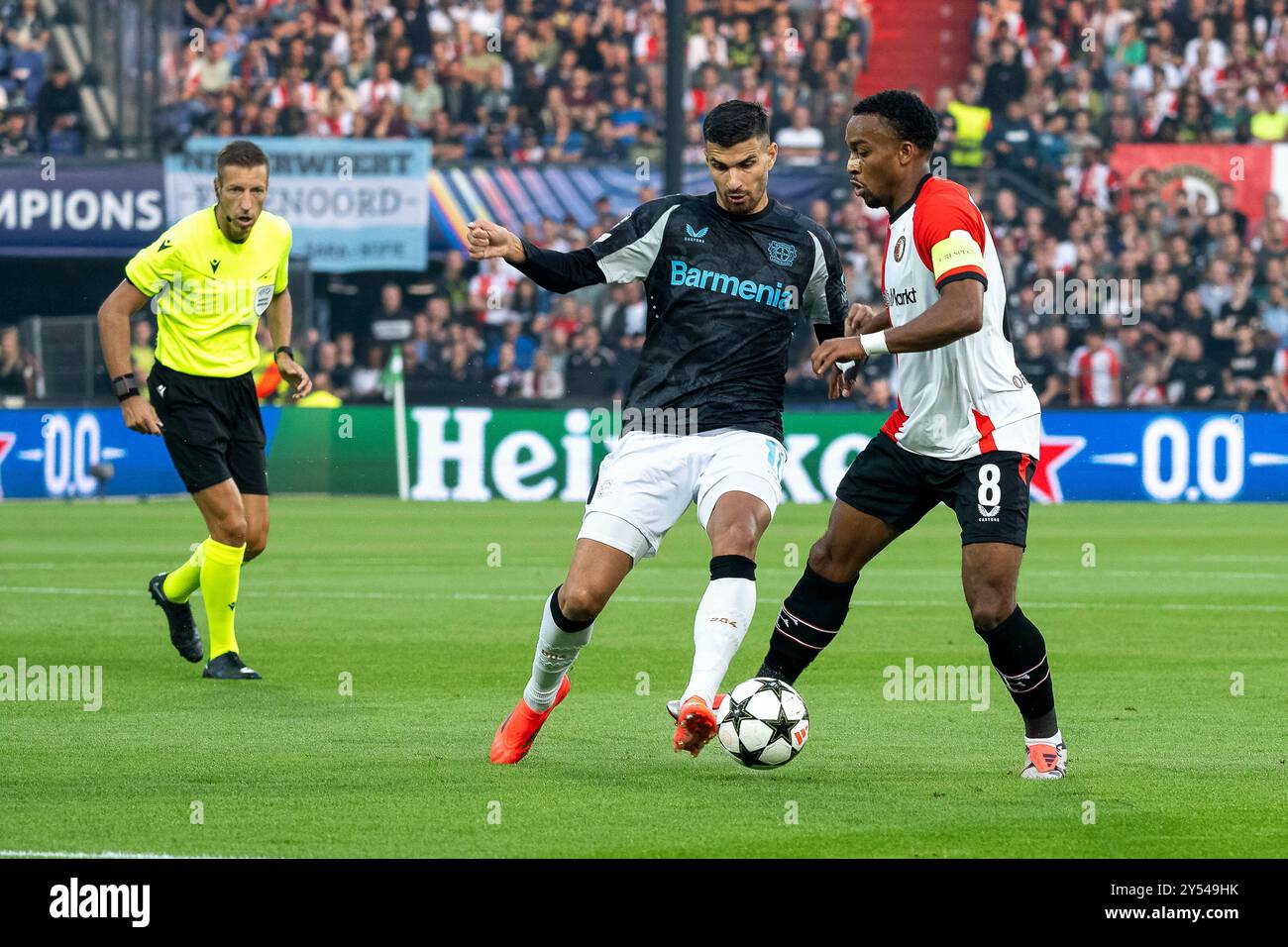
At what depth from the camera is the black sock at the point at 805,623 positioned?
7113 millimetres

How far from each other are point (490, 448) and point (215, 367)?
12623 millimetres

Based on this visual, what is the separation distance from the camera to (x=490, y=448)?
72.4ft

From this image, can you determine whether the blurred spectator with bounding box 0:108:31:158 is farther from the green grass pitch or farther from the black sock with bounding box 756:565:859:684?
the black sock with bounding box 756:565:859:684

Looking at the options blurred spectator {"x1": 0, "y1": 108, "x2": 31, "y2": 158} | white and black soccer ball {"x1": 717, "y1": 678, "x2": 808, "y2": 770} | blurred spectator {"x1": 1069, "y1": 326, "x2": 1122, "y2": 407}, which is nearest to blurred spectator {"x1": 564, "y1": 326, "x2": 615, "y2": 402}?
blurred spectator {"x1": 1069, "y1": 326, "x2": 1122, "y2": 407}

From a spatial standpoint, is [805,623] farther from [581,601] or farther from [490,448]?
[490,448]

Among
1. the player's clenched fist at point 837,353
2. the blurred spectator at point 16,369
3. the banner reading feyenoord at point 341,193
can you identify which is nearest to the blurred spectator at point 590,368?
the banner reading feyenoord at point 341,193

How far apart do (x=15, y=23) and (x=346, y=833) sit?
22502 millimetres

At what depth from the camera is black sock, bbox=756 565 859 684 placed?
23.3 feet

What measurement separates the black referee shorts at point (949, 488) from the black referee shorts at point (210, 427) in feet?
11.2

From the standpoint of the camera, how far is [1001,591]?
6.62 metres

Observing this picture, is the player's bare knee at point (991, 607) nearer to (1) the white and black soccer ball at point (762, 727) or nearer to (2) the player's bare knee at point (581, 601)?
(1) the white and black soccer ball at point (762, 727)

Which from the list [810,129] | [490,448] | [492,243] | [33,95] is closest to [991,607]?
[492,243]

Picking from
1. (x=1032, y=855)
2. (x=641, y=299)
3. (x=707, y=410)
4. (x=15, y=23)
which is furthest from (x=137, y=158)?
(x=1032, y=855)

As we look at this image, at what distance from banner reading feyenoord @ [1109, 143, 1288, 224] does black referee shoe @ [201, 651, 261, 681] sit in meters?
18.1
